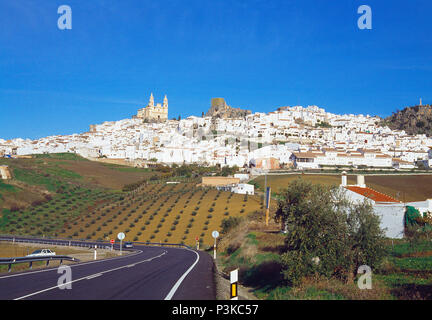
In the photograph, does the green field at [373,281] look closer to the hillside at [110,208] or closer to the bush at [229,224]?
the bush at [229,224]

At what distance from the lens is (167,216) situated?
55.5 meters

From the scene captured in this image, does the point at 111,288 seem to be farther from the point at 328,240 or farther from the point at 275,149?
the point at 275,149

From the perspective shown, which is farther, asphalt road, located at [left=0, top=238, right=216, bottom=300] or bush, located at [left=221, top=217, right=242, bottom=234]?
bush, located at [left=221, top=217, right=242, bottom=234]

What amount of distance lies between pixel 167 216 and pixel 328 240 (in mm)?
43563

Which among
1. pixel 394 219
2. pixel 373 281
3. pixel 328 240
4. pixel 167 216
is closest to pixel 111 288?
pixel 328 240

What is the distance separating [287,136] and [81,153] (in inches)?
3283

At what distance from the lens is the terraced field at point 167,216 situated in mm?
49844

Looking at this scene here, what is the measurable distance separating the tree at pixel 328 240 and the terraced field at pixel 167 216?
33000 millimetres

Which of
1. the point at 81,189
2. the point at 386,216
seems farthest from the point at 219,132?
the point at 386,216

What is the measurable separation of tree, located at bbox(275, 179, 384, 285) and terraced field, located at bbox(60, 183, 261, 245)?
33.0m

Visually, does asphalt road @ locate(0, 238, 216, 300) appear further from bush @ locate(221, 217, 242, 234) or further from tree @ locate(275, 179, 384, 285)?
bush @ locate(221, 217, 242, 234)

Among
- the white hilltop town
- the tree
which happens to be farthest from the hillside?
the tree

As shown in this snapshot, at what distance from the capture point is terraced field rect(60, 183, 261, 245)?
49.8m
